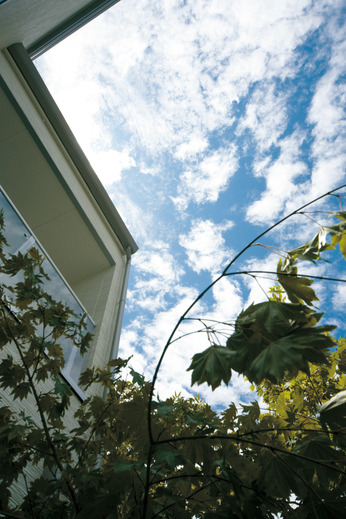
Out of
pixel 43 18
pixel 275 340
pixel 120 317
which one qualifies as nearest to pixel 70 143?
pixel 43 18

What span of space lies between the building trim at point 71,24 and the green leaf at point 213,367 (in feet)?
24.1

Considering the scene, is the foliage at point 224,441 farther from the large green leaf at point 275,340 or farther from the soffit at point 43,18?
the soffit at point 43,18

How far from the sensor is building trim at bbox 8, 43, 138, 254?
621cm

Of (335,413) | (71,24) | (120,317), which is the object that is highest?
(71,24)

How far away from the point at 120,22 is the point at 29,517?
8231 mm

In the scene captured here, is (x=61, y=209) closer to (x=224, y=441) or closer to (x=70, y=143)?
(x=70, y=143)

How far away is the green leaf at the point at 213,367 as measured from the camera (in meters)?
1.42

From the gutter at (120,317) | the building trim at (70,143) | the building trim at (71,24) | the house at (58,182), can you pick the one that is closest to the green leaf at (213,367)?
the gutter at (120,317)

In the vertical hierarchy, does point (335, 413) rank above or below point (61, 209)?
below

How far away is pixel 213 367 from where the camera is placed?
4.67ft

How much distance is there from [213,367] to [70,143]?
6.64m

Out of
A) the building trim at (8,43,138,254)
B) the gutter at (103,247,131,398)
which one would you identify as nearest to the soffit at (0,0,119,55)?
the building trim at (8,43,138,254)

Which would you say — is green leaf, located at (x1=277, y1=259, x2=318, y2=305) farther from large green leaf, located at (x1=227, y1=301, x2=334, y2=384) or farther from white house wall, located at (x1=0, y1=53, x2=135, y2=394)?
white house wall, located at (x1=0, y1=53, x2=135, y2=394)

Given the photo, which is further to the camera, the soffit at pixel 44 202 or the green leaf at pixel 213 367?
the soffit at pixel 44 202
